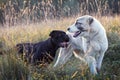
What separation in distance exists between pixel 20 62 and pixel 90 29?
1.87 metres

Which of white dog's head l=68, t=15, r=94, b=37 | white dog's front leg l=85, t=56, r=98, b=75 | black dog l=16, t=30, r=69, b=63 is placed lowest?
white dog's front leg l=85, t=56, r=98, b=75

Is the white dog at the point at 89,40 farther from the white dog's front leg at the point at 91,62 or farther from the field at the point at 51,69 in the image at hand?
the field at the point at 51,69

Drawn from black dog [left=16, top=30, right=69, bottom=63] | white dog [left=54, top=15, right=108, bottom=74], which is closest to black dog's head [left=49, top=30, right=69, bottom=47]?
black dog [left=16, top=30, right=69, bottom=63]

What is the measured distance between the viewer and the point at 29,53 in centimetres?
721

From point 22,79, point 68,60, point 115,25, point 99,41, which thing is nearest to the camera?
point 22,79

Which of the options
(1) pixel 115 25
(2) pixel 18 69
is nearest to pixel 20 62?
(2) pixel 18 69

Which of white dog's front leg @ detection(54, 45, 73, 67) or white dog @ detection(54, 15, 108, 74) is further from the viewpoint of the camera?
white dog's front leg @ detection(54, 45, 73, 67)

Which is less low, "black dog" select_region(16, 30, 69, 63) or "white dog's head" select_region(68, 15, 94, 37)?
"white dog's head" select_region(68, 15, 94, 37)

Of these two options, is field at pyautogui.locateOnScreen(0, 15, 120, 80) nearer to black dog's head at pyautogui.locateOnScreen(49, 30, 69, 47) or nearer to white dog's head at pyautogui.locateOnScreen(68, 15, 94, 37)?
black dog's head at pyautogui.locateOnScreen(49, 30, 69, 47)

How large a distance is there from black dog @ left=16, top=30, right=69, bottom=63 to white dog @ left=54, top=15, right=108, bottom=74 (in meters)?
0.19

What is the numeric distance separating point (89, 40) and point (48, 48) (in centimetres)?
89

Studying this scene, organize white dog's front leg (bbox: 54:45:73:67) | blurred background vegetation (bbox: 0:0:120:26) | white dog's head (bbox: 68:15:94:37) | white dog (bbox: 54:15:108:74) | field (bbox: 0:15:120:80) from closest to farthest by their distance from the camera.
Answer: field (bbox: 0:15:120:80)
white dog (bbox: 54:15:108:74)
white dog's head (bbox: 68:15:94:37)
white dog's front leg (bbox: 54:45:73:67)
blurred background vegetation (bbox: 0:0:120:26)

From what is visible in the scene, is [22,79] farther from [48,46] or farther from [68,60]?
[68,60]

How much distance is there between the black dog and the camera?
7098 mm
